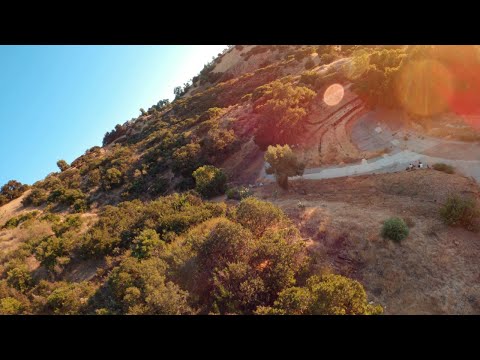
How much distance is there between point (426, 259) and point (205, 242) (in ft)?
41.2

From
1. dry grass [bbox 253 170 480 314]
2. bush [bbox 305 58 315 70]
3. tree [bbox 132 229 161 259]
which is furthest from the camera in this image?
bush [bbox 305 58 315 70]

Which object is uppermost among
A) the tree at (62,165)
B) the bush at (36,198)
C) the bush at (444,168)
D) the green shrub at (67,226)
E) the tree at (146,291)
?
the tree at (62,165)

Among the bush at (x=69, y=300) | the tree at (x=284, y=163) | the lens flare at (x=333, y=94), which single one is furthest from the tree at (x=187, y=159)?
the bush at (x=69, y=300)

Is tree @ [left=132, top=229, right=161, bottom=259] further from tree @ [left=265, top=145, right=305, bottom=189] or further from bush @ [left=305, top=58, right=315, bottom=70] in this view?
bush @ [left=305, top=58, right=315, bottom=70]

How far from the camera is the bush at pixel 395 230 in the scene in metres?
20.8

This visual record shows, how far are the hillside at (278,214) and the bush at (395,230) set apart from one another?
0.44 metres

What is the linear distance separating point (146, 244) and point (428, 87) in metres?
33.2

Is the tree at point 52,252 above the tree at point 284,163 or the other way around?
above

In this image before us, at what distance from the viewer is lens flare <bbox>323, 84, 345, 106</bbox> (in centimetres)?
4475

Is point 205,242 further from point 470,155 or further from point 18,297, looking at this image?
point 470,155

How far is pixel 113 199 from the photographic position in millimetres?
44812

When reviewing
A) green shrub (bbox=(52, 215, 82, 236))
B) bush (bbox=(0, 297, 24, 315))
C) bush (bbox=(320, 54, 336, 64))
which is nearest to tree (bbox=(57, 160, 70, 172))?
green shrub (bbox=(52, 215, 82, 236))

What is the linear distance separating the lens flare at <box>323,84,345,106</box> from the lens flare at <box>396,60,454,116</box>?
8.84 metres

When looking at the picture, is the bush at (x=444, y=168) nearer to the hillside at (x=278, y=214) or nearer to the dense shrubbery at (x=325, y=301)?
the hillside at (x=278, y=214)
